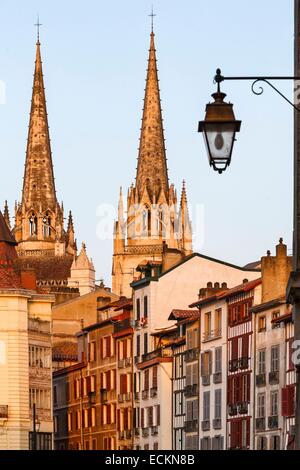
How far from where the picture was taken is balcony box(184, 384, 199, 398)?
136 meters

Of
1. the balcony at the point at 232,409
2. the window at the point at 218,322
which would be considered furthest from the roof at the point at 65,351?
the balcony at the point at 232,409

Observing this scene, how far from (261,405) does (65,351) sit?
221 ft

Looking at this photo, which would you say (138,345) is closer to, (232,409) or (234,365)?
(234,365)

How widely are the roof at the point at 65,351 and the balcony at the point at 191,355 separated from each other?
145 feet

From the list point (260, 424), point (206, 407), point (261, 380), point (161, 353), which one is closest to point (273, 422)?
point (260, 424)

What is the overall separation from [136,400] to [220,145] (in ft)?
396

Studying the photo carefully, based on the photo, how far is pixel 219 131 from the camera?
32500 mm

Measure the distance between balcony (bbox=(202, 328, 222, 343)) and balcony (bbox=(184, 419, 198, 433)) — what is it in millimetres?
4897

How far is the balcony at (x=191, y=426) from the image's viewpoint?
135m

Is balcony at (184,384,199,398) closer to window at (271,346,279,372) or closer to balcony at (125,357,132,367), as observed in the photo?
balcony at (125,357,132,367)

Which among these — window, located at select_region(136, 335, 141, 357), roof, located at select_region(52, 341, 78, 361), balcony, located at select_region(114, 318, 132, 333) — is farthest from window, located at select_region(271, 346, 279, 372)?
roof, located at select_region(52, 341, 78, 361)

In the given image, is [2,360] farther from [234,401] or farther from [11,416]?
[234,401]

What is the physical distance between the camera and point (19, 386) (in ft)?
488
